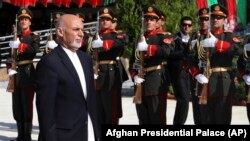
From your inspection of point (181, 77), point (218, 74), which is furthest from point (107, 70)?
point (218, 74)

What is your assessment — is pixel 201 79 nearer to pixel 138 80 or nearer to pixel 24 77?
pixel 138 80

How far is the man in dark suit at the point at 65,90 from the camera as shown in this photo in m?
4.24

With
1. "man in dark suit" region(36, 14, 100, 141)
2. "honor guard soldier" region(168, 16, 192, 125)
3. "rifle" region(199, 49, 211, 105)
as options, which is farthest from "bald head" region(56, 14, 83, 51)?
"honor guard soldier" region(168, 16, 192, 125)

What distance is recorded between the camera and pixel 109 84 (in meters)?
8.07

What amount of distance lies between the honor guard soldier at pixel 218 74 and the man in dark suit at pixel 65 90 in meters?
2.84

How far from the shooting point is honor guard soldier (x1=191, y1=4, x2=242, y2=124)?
699 centimetres

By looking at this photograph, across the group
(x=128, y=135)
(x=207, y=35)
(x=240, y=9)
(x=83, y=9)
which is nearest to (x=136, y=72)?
(x=207, y=35)

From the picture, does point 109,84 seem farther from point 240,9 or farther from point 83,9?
point 83,9

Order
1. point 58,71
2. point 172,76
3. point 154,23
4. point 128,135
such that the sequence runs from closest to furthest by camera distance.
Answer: point 58,71, point 128,135, point 154,23, point 172,76

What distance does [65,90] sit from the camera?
4.31m

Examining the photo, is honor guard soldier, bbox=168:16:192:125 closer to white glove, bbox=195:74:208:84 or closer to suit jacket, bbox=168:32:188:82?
suit jacket, bbox=168:32:188:82

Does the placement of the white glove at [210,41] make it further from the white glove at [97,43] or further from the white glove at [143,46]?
the white glove at [97,43]

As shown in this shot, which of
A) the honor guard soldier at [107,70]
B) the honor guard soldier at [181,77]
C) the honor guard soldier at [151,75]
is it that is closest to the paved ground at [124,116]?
the honor guard soldier at [107,70]

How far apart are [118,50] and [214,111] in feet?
5.54
